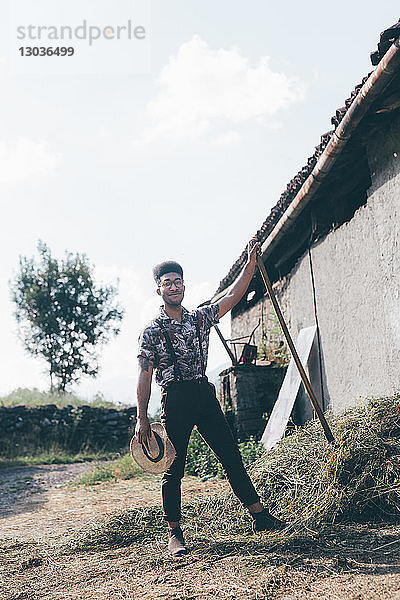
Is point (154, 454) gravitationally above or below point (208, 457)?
above

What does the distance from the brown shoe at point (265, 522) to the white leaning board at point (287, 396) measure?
2.30m

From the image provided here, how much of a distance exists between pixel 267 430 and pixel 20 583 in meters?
3.60

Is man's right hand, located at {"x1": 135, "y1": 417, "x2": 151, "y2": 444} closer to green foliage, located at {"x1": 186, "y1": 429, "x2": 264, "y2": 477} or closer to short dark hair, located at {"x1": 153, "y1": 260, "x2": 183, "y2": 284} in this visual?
short dark hair, located at {"x1": 153, "y1": 260, "x2": 183, "y2": 284}

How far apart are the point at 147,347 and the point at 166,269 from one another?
0.56 m

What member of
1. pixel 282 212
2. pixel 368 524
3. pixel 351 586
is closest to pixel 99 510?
pixel 368 524


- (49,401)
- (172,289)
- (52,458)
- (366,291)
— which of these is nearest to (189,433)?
(172,289)

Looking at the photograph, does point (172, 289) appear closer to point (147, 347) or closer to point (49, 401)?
point (147, 347)

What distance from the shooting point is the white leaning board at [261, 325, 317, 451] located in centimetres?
584

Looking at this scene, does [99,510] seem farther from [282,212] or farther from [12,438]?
[12,438]

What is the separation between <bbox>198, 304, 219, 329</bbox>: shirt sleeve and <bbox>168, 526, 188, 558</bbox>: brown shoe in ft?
4.32

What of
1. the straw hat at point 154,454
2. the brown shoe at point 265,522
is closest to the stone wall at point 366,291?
the brown shoe at point 265,522

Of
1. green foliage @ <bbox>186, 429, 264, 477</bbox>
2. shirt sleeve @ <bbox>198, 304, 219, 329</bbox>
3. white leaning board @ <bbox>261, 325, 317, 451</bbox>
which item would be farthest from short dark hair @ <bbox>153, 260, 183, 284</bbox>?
green foliage @ <bbox>186, 429, 264, 477</bbox>

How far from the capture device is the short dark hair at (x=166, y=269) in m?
3.62

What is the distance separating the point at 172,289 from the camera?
141 inches
